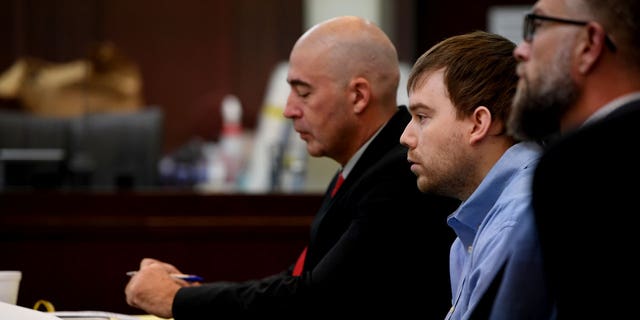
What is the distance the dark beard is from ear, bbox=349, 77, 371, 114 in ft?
3.01

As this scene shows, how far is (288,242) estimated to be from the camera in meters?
3.55

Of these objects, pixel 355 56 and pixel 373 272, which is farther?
pixel 355 56

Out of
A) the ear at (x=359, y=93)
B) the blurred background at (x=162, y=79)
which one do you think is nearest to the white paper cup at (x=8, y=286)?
the ear at (x=359, y=93)

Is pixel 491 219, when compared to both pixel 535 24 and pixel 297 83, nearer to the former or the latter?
pixel 535 24

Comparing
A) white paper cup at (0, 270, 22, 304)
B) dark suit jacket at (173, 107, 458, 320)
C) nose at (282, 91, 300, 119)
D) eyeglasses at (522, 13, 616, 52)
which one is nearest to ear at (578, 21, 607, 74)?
eyeglasses at (522, 13, 616, 52)

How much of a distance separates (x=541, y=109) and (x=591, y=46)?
102 mm

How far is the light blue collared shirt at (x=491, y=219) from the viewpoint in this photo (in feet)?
4.59

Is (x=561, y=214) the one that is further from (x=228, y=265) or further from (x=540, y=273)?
(x=228, y=265)

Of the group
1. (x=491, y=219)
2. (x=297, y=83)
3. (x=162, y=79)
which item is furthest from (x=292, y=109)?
(x=162, y=79)

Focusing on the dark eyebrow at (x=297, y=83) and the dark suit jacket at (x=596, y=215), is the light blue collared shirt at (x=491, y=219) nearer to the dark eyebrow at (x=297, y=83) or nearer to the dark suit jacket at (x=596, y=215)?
the dark suit jacket at (x=596, y=215)

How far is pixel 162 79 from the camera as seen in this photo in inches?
218

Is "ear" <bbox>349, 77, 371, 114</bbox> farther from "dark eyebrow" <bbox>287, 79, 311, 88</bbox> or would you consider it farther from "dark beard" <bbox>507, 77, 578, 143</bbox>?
A: "dark beard" <bbox>507, 77, 578, 143</bbox>

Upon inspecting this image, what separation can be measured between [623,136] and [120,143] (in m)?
3.56

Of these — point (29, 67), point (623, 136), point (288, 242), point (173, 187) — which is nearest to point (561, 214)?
point (623, 136)
